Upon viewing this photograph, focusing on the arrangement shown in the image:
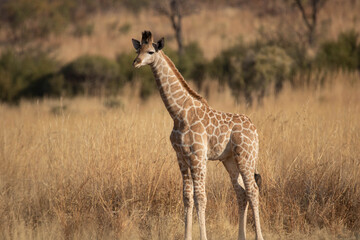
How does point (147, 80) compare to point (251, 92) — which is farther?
point (147, 80)

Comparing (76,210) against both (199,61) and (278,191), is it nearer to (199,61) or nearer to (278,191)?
(278,191)

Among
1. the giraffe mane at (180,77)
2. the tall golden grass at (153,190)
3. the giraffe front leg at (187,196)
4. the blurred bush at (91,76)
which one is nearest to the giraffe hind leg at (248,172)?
the giraffe front leg at (187,196)

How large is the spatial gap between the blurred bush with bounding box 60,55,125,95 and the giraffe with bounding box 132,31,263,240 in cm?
1570

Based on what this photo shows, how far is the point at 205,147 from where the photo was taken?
5.10 metres

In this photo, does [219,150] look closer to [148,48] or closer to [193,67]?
[148,48]

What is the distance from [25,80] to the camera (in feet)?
68.5

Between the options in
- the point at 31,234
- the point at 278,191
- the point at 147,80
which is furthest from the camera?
the point at 147,80

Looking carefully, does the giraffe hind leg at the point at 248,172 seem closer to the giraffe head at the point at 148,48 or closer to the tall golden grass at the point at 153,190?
the tall golden grass at the point at 153,190

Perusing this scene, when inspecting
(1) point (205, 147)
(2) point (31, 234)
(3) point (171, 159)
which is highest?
(1) point (205, 147)

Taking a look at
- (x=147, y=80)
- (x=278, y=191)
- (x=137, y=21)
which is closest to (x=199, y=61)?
(x=147, y=80)

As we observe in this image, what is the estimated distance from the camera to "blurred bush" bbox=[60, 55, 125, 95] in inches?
827

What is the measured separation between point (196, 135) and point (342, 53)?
15.5m

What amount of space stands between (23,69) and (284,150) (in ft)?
55.9

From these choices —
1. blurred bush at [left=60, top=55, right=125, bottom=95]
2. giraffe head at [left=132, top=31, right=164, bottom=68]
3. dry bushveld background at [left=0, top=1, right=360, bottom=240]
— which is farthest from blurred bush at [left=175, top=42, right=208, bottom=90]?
giraffe head at [left=132, top=31, right=164, bottom=68]
